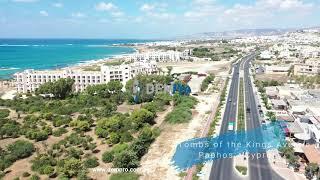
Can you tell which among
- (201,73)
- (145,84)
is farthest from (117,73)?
(201,73)

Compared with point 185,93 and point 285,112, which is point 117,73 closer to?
point 185,93

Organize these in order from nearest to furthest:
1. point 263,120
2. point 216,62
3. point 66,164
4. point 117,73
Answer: point 66,164
point 263,120
point 117,73
point 216,62

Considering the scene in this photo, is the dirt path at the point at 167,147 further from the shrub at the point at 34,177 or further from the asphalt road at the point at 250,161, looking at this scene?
the shrub at the point at 34,177

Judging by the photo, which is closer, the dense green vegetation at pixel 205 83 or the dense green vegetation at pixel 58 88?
the dense green vegetation at pixel 58 88

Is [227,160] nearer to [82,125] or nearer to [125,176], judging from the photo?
[125,176]

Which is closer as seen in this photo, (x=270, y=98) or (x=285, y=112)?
(x=285, y=112)

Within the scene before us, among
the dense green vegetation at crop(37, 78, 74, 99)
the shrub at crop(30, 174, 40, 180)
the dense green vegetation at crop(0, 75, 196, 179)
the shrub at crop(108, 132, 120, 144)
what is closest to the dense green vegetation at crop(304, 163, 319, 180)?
the dense green vegetation at crop(0, 75, 196, 179)

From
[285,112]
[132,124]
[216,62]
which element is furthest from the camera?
[216,62]
